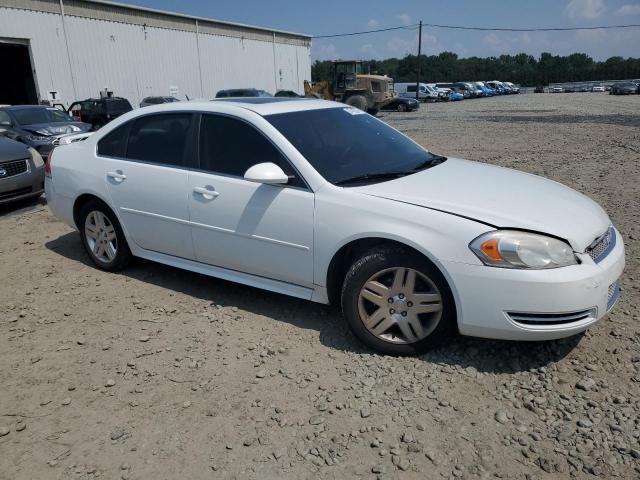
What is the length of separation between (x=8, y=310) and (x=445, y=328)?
350 cm

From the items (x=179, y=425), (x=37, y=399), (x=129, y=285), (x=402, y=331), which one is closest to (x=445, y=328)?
(x=402, y=331)

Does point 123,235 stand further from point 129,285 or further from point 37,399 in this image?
point 37,399

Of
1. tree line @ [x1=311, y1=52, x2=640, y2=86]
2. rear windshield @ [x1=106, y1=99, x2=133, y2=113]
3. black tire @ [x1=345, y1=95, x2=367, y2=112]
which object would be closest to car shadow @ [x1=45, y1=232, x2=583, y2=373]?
rear windshield @ [x1=106, y1=99, x2=133, y2=113]

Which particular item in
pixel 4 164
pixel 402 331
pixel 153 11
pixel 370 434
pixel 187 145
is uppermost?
pixel 153 11

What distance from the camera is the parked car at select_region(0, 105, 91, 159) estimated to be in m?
11.4

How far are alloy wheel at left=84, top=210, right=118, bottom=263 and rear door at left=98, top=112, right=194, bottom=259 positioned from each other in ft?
1.07

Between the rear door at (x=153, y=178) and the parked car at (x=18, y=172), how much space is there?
12.4ft

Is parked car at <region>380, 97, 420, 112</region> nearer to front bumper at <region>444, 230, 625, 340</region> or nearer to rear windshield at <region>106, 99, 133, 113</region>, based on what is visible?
rear windshield at <region>106, 99, 133, 113</region>

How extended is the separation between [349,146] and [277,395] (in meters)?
1.93

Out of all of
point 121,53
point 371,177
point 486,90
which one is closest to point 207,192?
point 371,177

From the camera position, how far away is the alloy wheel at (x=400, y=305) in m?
3.10

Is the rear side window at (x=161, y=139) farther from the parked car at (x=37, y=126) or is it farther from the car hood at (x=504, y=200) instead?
the parked car at (x=37, y=126)

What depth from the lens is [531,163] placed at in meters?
10.4

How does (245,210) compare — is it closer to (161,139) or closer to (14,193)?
(161,139)
